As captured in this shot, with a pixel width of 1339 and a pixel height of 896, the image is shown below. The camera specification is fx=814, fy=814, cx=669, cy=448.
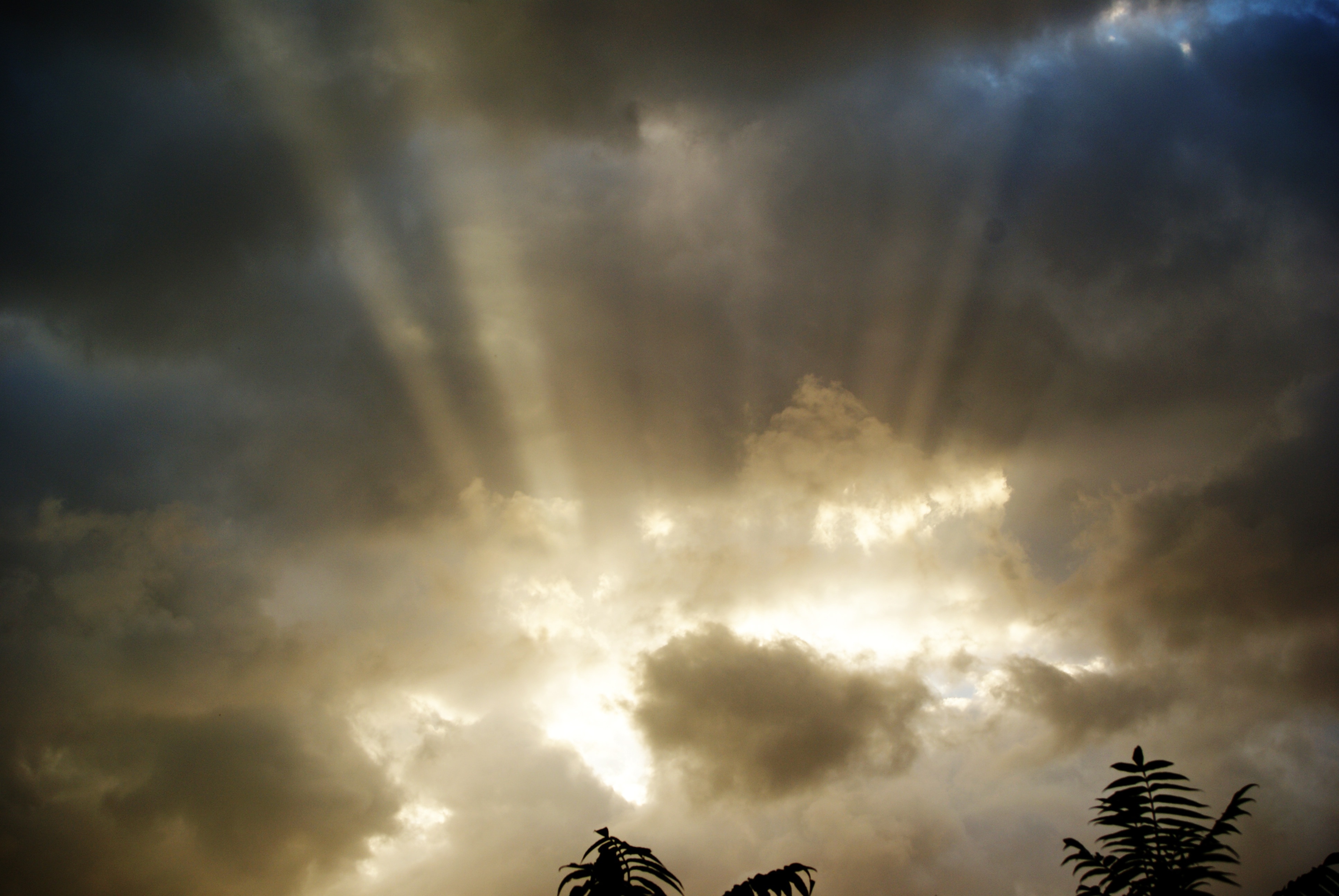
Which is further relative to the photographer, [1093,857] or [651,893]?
[1093,857]

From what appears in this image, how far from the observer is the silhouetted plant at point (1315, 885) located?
391 inches

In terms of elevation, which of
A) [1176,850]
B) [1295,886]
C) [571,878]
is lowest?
[1295,886]

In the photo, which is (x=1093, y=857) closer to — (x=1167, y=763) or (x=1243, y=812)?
(x=1167, y=763)

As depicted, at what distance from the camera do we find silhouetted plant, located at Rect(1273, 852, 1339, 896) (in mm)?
9922

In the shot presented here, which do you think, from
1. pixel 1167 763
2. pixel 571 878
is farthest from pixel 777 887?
pixel 1167 763

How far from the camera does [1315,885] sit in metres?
10.0

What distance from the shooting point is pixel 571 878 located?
35.5 feet

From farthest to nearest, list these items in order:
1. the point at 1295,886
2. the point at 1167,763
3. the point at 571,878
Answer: the point at 1167,763
the point at 571,878
the point at 1295,886

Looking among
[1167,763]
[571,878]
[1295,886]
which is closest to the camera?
[1295,886]

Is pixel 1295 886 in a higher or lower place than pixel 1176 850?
lower

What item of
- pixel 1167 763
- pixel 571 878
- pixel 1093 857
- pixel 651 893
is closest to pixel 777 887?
pixel 651 893

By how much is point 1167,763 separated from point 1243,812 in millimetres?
1479

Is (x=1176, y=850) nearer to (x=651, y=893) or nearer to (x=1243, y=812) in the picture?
(x=1243, y=812)

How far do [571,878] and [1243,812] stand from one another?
28.4 feet
